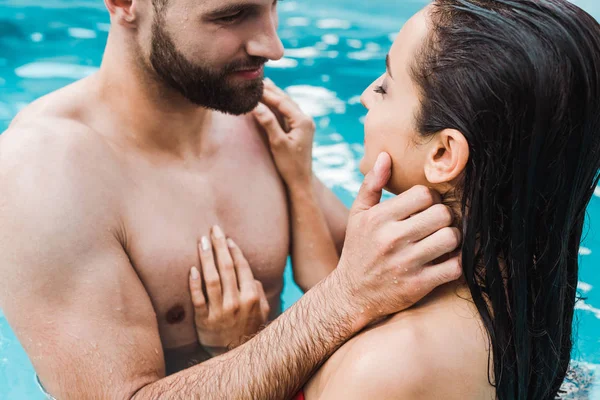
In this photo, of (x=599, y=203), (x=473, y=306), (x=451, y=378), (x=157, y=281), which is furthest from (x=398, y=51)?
(x=599, y=203)

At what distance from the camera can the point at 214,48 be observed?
2.58 m

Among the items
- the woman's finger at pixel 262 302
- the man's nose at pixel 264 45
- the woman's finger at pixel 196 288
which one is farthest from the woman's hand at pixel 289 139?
the woman's finger at pixel 196 288

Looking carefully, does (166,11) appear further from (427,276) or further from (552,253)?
(552,253)

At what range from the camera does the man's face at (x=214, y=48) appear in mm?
2520

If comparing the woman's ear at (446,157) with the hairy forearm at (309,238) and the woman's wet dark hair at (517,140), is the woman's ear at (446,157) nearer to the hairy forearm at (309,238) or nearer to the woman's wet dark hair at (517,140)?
the woman's wet dark hair at (517,140)

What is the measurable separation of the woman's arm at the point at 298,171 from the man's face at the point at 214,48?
279 millimetres

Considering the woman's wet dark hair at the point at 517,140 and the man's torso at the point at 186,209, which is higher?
the woman's wet dark hair at the point at 517,140

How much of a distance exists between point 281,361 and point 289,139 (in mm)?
1051

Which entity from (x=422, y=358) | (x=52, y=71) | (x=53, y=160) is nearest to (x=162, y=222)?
(x=53, y=160)

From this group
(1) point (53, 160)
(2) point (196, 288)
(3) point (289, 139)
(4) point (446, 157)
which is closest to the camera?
(4) point (446, 157)

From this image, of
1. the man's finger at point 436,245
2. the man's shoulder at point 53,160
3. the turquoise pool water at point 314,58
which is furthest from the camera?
the turquoise pool water at point 314,58

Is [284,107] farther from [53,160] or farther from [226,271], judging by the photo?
[53,160]

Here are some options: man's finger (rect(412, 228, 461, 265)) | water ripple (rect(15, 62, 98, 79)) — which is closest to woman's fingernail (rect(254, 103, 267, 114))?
man's finger (rect(412, 228, 461, 265))

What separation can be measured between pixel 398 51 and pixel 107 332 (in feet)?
3.75
